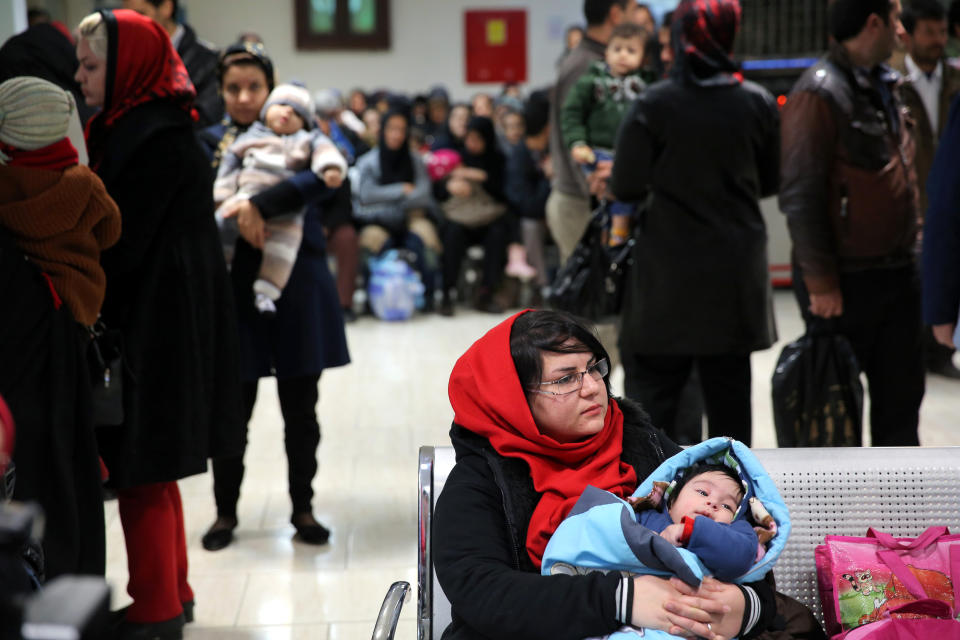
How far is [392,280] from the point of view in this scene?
7.88m

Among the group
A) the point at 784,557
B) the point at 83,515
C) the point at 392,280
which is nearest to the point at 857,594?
the point at 784,557

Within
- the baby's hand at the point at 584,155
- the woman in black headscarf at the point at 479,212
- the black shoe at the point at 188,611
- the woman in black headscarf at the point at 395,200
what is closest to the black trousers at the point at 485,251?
the woman in black headscarf at the point at 479,212

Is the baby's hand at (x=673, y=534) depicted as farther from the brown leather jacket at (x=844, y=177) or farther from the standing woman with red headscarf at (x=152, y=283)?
the brown leather jacket at (x=844, y=177)

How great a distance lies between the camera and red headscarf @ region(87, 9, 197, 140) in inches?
100.0

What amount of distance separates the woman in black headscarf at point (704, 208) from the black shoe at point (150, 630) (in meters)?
1.59

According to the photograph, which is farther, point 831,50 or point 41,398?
point 831,50

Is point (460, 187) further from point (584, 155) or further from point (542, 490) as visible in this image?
point (542, 490)

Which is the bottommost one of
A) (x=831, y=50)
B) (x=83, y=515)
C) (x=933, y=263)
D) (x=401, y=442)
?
(x=401, y=442)

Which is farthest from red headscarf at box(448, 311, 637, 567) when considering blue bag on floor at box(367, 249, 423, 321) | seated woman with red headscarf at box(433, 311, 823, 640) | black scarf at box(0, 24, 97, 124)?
blue bag on floor at box(367, 249, 423, 321)

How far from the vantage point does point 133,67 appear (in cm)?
256

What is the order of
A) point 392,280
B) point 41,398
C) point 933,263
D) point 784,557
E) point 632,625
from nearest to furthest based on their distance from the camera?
1. point 632,625
2. point 784,557
3. point 41,398
4. point 933,263
5. point 392,280

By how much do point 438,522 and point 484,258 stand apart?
6.63m

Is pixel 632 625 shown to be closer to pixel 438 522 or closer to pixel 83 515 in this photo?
pixel 438 522

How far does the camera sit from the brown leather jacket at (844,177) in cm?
318
